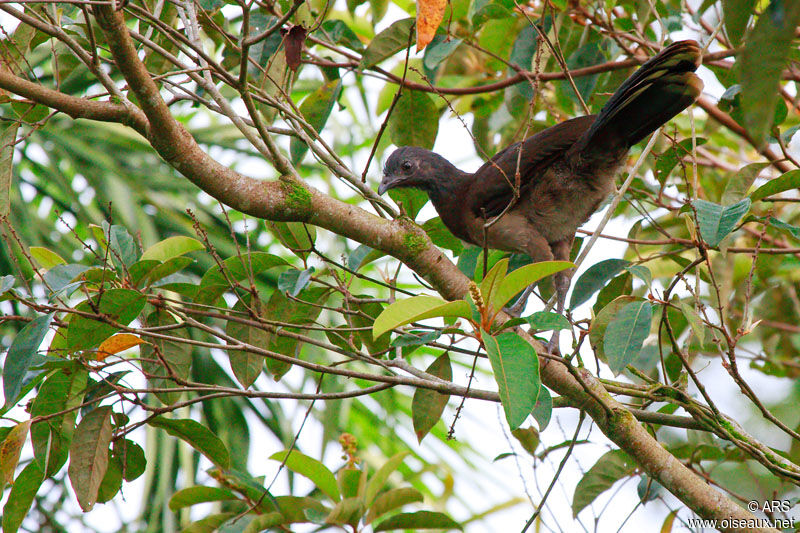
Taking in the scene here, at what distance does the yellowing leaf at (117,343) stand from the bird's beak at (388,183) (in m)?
1.81

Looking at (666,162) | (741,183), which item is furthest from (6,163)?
(741,183)

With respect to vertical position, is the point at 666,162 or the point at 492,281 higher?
the point at 666,162

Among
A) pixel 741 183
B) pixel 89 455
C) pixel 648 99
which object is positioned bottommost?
pixel 89 455

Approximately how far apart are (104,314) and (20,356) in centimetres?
24

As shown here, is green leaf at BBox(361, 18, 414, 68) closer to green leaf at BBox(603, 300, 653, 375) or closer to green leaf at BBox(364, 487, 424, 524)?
green leaf at BBox(603, 300, 653, 375)

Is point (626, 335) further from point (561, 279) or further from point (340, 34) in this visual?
point (340, 34)

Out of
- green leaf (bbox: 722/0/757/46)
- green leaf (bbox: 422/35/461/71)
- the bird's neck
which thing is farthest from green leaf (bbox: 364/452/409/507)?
green leaf (bbox: 722/0/757/46)

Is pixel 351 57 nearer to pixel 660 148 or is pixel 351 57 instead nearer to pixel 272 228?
pixel 272 228

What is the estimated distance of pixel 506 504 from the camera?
3553mm

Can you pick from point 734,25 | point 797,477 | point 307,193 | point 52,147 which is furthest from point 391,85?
point 734,25

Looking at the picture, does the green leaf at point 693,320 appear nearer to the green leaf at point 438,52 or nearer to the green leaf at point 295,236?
the green leaf at point 295,236

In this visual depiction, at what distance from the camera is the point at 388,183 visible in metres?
3.71

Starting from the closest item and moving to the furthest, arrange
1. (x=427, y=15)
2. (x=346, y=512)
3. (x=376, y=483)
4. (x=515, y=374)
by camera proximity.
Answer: (x=515, y=374) < (x=427, y=15) < (x=346, y=512) < (x=376, y=483)

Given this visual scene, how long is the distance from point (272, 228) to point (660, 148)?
5.86 ft
